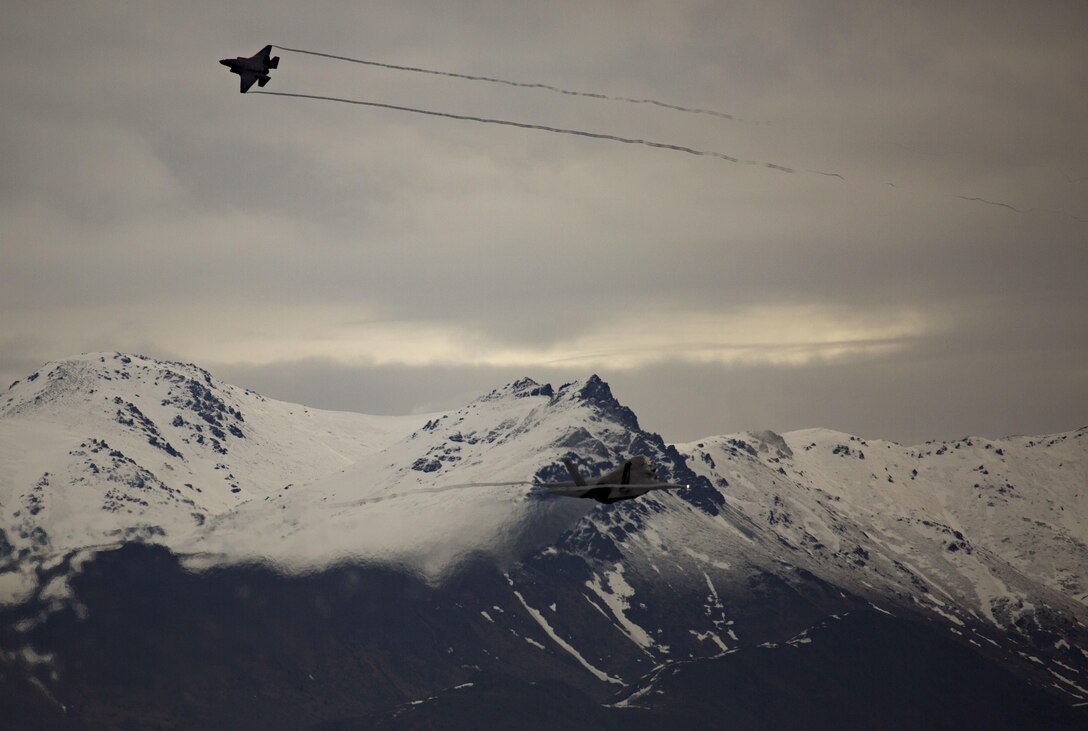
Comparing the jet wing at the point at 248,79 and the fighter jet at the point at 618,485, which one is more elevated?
the jet wing at the point at 248,79

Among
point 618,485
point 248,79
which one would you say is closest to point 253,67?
point 248,79

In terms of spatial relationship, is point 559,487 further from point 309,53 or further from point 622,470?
point 309,53

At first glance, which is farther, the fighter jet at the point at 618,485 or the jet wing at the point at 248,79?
the fighter jet at the point at 618,485

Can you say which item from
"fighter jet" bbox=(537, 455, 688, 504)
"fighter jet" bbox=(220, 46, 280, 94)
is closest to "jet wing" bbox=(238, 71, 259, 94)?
"fighter jet" bbox=(220, 46, 280, 94)

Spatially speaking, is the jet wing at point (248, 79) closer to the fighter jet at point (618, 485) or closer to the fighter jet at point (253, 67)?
the fighter jet at point (253, 67)

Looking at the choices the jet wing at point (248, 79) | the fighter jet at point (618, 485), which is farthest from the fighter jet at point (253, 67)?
the fighter jet at point (618, 485)

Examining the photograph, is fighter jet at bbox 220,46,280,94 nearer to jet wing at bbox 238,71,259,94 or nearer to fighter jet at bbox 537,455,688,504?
jet wing at bbox 238,71,259,94
